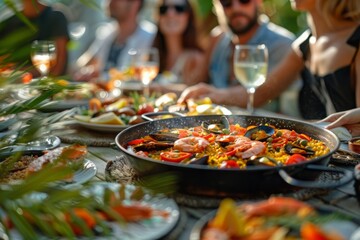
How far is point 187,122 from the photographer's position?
76.9 inches

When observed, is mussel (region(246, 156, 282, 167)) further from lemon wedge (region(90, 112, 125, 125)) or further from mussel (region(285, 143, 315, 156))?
lemon wedge (region(90, 112, 125, 125))

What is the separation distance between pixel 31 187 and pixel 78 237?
277 millimetres

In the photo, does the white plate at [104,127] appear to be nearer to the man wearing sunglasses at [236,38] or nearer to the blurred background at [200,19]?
the man wearing sunglasses at [236,38]

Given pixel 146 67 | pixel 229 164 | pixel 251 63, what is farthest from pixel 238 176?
pixel 146 67

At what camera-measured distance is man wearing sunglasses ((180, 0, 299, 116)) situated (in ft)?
15.0

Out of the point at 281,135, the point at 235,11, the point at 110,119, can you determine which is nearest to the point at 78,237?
the point at 281,135

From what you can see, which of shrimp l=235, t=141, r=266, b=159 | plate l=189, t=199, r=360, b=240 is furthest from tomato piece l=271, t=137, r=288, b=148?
plate l=189, t=199, r=360, b=240

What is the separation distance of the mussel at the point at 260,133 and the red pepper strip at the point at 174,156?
326 mm

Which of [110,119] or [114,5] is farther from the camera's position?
[114,5]

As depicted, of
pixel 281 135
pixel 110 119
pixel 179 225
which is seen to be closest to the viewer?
pixel 179 225

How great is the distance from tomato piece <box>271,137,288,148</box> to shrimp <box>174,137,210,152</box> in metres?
0.24

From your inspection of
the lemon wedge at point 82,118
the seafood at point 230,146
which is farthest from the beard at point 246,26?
the seafood at point 230,146

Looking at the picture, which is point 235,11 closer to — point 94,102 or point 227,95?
point 227,95

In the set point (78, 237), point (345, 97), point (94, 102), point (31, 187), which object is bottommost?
point (345, 97)
